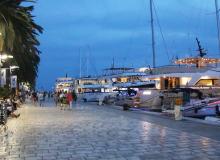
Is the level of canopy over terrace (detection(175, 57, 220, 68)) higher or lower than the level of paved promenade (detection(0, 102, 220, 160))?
higher

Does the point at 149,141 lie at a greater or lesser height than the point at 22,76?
lesser

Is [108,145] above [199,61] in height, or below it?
below

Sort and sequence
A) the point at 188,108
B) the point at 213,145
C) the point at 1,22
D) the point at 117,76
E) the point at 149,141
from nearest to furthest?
1. the point at 213,145
2. the point at 149,141
3. the point at 1,22
4. the point at 188,108
5. the point at 117,76

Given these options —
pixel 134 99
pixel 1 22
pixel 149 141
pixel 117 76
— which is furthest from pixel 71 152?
pixel 117 76

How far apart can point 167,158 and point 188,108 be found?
21.3 m

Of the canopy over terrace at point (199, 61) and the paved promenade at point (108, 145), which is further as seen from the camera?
the canopy over terrace at point (199, 61)

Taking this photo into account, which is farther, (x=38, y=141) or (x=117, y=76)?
(x=117, y=76)

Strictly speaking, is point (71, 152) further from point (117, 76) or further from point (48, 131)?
point (117, 76)

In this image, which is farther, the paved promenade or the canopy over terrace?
the canopy over terrace

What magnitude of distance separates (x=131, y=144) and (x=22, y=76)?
4408 cm

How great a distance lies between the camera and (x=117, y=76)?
94.7 meters

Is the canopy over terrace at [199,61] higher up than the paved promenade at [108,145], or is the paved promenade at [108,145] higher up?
the canopy over terrace at [199,61]

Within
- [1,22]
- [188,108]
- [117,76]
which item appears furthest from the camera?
[117,76]

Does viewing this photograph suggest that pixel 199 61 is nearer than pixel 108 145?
No
